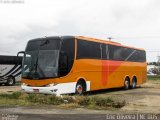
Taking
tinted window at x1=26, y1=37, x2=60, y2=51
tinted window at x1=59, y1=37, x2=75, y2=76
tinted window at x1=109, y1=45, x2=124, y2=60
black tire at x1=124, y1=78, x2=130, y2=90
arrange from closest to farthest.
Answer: tinted window at x1=59, y1=37, x2=75, y2=76, tinted window at x1=26, y1=37, x2=60, y2=51, tinted window at x1=109, y1=45, x2=124, y2=60, black tire at x1=124, y1=78, x2=130, y2=90

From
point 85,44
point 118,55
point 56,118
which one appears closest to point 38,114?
point 56,118

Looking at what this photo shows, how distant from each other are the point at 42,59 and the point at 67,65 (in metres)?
1.29

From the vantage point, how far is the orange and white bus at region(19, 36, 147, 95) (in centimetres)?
1923

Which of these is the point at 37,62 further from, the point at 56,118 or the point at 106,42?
the point at 56,118

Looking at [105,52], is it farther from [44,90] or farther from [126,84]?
[44,90]

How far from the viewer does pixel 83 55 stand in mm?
21219

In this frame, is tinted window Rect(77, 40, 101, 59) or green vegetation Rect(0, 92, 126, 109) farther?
tinted window Rect(77, 40, 101, 59)

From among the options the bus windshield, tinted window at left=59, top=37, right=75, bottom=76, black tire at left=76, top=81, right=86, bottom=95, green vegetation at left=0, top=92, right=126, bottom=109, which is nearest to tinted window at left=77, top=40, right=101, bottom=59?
tinted window at left=59, top=37, right=75, bottom=76

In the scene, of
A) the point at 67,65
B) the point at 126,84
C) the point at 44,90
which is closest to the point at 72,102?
the point at 44,90

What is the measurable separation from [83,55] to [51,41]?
2.16 m

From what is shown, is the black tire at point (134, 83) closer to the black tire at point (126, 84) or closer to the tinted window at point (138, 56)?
the black tire at point (126, 84)

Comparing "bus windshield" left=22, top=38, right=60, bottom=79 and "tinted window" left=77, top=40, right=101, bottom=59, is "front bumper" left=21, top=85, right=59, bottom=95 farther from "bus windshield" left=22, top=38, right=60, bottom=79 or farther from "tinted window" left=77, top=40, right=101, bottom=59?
"tinted window" left=77, top=40, right=101, bottom=59

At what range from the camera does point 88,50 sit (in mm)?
21859

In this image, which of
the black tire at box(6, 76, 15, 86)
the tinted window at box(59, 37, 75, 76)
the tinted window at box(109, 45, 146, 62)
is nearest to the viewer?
the tinted window at box(59, 37, 75, 76)
